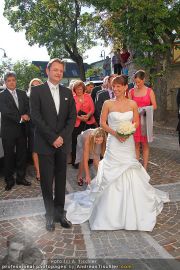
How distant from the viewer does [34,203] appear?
564 centimetres

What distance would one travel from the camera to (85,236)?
4.41 m

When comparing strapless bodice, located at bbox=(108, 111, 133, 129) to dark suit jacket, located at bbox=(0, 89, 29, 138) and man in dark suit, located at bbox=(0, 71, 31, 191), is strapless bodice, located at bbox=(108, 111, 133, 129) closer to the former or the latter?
man in dark suit, located at bbox=(0, 71, 31, 191)

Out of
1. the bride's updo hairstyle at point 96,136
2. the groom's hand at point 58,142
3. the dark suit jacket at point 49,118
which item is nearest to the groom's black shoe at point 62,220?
the dark suit jacket at point 49,118

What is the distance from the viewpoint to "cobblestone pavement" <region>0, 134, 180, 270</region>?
3.95 m

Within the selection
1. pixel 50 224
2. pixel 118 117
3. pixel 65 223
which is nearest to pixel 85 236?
pixel 65 223

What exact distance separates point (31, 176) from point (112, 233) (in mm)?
3322

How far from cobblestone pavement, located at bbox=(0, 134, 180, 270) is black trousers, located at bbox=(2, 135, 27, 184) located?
0.51 metres

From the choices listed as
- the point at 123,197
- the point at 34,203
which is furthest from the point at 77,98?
the point at 123,197

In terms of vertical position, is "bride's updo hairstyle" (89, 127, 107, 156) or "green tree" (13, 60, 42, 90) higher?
"green tree" (13, 60, 42, 90)

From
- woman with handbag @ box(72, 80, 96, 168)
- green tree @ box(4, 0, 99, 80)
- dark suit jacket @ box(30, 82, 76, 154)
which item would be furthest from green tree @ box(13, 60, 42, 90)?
dark suit jacket @ box(30, 82, 76, 154)

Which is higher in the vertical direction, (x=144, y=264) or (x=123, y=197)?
(x=123, y=197)

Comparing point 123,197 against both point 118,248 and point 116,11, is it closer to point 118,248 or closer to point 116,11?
point 118,248

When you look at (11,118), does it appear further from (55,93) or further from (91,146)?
(55,93)

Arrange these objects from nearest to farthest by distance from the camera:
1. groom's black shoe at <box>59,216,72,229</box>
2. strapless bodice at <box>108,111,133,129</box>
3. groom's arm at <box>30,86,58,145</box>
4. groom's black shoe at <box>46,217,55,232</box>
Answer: groom's arm at <box>30,86,58,145</box>, groom's black shoe at <box>46,217,55,232</box>, groom's black shoe at <box>59,216,72,229</box>, strapless bodice at <box>108,111,133,129</box>
